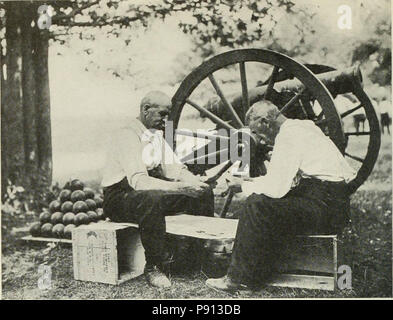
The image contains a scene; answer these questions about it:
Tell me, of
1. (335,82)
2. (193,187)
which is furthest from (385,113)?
(193,187)

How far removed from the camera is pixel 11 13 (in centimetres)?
446

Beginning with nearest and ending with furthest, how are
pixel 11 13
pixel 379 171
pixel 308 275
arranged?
1. pixel 308 275
2. pixel 379 171
3. pixel 11 13

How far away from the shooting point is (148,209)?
158 inches

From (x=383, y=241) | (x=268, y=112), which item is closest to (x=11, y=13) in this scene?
(x=268, y=112)

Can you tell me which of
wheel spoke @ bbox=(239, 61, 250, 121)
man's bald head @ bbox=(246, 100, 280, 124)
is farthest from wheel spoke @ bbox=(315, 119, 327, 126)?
wheel spoke @ bbox=(239, 61, 250, 121)

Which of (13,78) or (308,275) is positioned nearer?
(308,275)

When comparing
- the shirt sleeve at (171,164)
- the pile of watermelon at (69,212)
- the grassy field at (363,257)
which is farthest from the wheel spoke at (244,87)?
the pile of watermelon at (69,212)

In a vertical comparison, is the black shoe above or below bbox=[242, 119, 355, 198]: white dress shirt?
below

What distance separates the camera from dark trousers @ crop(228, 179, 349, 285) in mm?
3848

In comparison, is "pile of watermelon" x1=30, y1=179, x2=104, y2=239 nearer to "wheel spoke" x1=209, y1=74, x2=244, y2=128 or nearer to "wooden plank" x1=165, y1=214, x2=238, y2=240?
"wooden plank" x1=165, y1=214, x2=238, y2=240

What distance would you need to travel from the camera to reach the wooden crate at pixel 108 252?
3.96m

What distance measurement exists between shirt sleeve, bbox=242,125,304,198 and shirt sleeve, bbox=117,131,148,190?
86cm

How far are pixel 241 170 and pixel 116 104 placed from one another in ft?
3.70

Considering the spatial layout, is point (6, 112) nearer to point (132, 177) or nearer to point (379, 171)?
point (132, 177)
